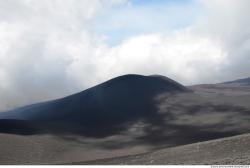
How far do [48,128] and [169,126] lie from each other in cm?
3837

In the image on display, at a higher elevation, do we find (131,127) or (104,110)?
(104,110)

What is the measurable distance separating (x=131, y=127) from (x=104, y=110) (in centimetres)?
2579

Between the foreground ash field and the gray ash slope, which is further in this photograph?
the gray ash slope

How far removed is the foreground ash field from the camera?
6142 cm

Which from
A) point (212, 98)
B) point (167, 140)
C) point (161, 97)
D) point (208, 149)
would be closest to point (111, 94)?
point (161, 97)

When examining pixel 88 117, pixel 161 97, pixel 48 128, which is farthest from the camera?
pixel 161 97

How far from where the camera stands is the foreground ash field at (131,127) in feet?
201

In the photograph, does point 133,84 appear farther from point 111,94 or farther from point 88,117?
point 88,117

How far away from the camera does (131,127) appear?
417 ft

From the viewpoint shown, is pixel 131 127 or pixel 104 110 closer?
pixel 131 127

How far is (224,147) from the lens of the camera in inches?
2116

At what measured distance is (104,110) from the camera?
150500mm

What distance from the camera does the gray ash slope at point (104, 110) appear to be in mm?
125500

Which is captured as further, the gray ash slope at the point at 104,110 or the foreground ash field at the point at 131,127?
the gray ash slope at the point at 104,110
